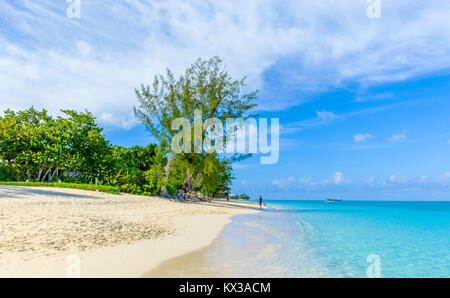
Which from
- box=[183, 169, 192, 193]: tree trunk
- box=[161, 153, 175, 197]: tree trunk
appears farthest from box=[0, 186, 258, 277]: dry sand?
box=[183, 169, 192, 193]: tree trunk

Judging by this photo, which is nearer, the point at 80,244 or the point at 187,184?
the point at 80,244

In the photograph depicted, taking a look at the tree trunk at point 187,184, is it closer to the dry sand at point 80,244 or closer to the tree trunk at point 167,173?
the tree trunk at point 167,173

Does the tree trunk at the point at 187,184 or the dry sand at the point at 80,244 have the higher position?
the tree trunk at the point at 187,184

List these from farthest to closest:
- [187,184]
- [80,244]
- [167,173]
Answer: [187,184], [167,173], [80,244]

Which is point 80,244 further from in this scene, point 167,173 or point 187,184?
point 187,184

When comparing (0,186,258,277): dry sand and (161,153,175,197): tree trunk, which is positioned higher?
(161,153,175,197): tree trunk

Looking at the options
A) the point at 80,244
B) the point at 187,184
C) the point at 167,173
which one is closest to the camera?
the point at 80,244

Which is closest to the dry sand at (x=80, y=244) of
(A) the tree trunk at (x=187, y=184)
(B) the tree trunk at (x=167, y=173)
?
(B) the tree trunk at (x=167, y=173)

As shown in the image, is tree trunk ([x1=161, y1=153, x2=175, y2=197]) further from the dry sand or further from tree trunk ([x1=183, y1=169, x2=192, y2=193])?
the dry sand

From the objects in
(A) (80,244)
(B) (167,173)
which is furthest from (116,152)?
(A) (80,244)

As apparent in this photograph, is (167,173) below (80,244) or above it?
above

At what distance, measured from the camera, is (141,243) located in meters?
9.32

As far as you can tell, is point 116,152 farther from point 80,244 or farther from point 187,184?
point 80,244

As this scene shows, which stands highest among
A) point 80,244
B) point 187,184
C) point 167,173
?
point 167,173
